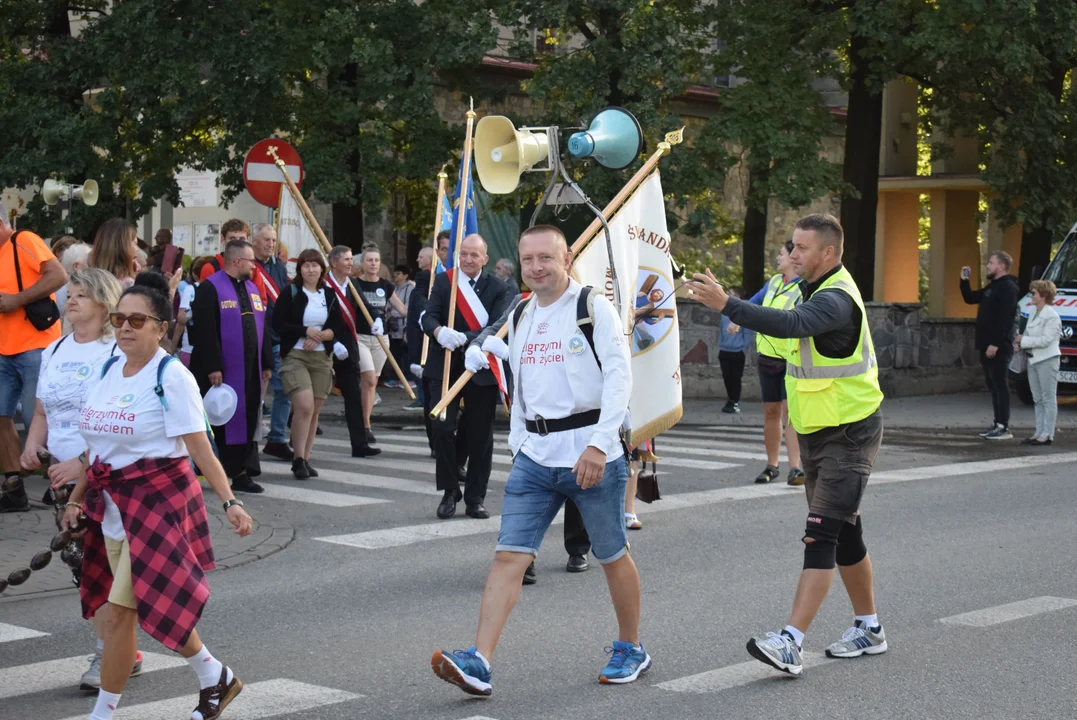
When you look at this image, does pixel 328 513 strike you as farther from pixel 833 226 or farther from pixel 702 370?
pixel 702 370

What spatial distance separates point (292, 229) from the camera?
16.0 meters

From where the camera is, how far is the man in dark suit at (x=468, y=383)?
9.64 meters

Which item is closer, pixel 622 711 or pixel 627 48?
pixel 622 711

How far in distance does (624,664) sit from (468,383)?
3931 millimetres

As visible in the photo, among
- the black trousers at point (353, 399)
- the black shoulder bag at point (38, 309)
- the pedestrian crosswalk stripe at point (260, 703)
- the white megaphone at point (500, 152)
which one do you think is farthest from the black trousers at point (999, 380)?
the pedestrian crosswalk stripe at point (260, 703)

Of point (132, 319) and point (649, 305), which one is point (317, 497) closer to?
point (649, 305)

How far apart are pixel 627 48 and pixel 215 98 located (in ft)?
19.8

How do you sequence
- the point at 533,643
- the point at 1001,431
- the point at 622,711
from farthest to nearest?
the point at 1001,431 < the point at 533,643 < the point at 622,711

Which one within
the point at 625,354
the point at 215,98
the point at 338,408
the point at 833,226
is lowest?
the point at 338,408

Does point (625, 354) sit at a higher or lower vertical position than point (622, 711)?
higher

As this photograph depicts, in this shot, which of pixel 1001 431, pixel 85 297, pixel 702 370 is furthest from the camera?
pixel 702 370

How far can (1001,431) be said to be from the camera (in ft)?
54.9

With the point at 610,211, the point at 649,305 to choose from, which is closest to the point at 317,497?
the point at 649,305

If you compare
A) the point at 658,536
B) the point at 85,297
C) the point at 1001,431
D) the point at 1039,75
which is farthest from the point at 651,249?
the point at 1039,75
